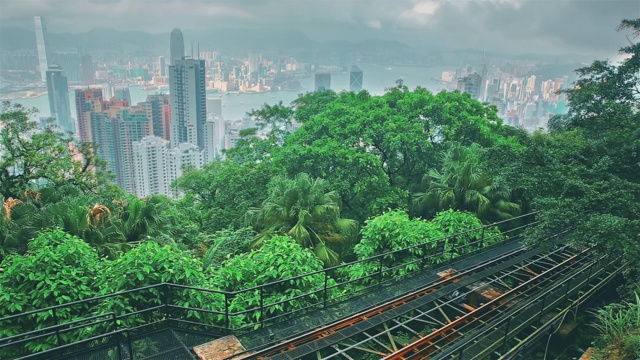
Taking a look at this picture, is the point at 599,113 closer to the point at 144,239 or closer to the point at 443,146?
the point at 443,146

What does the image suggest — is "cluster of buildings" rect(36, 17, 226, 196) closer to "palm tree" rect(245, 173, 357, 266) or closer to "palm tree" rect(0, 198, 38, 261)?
"palm tree" rect(245, 173, 357, 266)

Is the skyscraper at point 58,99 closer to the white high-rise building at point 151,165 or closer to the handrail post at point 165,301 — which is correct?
the white high-rise building at point 151,165

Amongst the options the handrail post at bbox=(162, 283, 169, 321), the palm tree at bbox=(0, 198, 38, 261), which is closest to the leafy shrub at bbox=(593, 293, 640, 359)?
the handrail post at bbox=(162, 283, 169, 321)

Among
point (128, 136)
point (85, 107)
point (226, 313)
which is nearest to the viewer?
point (226, 313)

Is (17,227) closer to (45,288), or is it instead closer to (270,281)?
(45,288)

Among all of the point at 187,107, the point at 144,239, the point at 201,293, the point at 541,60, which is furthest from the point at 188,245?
the point at 541,60

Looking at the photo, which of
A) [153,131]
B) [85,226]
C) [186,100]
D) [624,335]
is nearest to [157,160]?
[153,131]

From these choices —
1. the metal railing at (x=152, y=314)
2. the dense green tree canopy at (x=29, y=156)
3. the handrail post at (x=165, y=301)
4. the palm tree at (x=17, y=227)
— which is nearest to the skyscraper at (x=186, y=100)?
the dense green tree canopy at (x=29, y=156)
